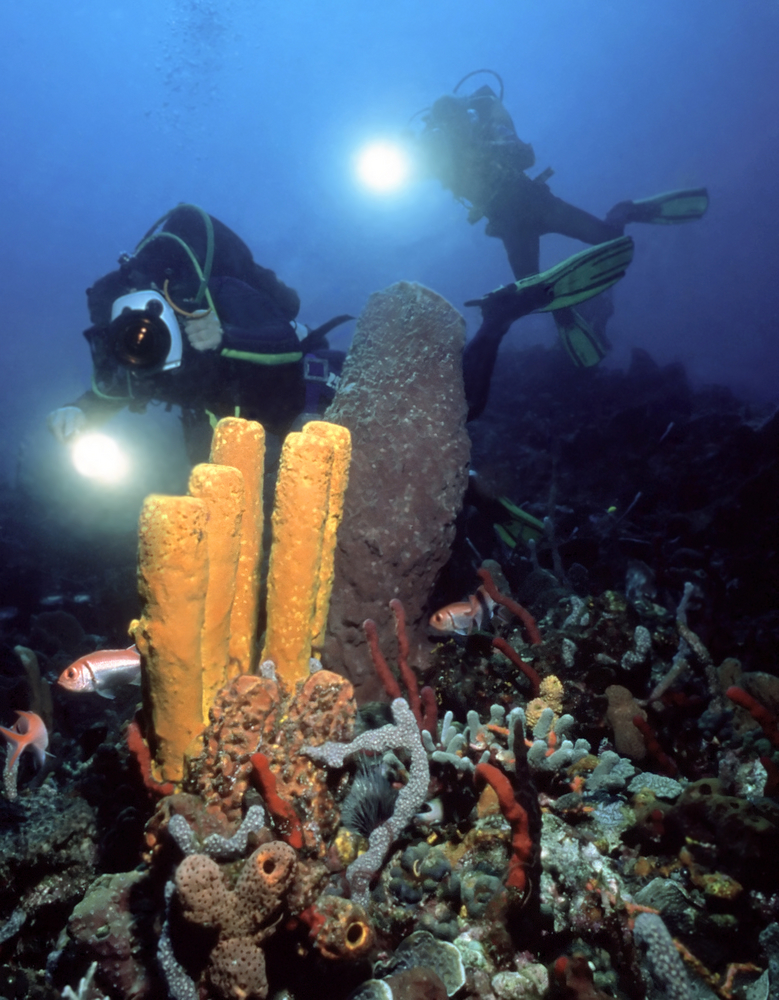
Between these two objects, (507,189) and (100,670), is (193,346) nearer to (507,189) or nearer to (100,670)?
(100,670)

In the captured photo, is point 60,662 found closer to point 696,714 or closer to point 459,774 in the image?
point 459,774

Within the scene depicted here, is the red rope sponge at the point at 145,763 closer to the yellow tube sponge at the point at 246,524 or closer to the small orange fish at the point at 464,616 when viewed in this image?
the yellow tube sponge at the point at 246,524

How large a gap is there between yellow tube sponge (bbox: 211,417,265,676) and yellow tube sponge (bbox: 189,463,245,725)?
258mm

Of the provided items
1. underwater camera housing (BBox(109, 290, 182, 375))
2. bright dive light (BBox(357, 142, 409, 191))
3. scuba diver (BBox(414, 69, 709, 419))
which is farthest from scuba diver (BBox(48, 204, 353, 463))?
bright dive light (BBox(357, 142, 409, 191))

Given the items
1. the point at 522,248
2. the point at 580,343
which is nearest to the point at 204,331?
the point at 580,343

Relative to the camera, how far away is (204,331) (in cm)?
385

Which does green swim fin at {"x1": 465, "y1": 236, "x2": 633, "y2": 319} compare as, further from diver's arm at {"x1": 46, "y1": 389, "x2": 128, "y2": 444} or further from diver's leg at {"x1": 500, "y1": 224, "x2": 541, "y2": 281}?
diver's leg at {"x1": 500, "y1": 224, "x2": 541, "y2": 281}

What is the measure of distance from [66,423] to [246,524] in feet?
9.90

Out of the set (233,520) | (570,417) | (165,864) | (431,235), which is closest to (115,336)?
(233,520)

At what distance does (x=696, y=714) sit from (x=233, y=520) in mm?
2717

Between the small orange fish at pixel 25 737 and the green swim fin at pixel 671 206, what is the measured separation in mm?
13861

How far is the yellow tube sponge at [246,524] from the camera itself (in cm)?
225

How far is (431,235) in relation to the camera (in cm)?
9894

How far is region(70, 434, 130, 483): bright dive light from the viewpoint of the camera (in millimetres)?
4207
